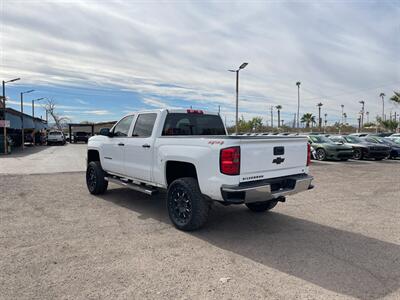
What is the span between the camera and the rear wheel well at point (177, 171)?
17.5 ft

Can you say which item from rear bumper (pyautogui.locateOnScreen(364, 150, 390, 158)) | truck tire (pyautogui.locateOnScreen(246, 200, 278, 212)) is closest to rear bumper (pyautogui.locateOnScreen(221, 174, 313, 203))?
truck tire (pyautogui.locateOnScreen(246, 200, 278, 212))

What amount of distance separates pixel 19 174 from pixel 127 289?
10.0 metres

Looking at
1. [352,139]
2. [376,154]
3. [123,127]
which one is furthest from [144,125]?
[352,139]

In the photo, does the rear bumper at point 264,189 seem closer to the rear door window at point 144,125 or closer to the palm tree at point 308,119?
the rear door window at point 144,125

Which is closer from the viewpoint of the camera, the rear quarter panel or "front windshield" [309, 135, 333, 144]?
the rear quarter panel

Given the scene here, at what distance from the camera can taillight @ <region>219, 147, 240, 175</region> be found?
4348 millimetres

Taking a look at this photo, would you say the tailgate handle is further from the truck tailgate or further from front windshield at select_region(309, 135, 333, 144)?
front windshield at select_region(309, 135, 333, 144)

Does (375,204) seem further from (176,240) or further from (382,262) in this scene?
(176,240)

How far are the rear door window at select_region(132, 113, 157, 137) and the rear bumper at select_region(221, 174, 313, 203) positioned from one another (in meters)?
2.34

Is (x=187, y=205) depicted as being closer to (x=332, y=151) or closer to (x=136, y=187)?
(x=136, y=187)

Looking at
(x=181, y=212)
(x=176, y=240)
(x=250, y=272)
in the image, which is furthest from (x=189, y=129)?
(x=250, y=272)

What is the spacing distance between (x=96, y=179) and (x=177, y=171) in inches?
119

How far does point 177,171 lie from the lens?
18.3 feet

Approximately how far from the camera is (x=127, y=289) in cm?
329
